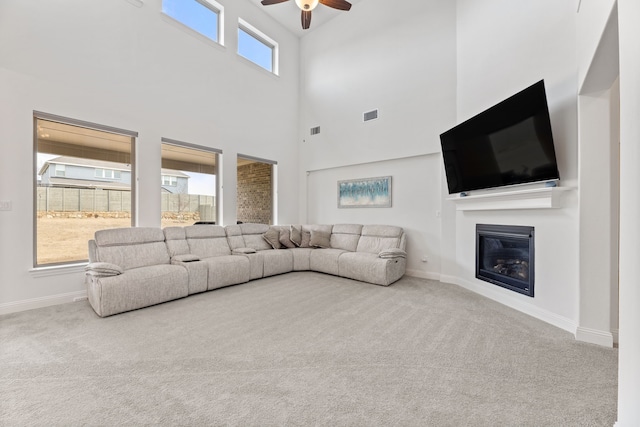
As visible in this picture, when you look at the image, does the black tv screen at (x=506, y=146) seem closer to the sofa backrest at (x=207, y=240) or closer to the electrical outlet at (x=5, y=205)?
Result: the sofa backrest at (x=207, y=240)

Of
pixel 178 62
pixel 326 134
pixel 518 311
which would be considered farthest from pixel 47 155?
pixel 518 311

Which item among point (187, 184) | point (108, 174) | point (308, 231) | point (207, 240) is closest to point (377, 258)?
point (308, 231)

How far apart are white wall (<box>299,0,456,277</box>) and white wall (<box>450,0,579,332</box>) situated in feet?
1.85

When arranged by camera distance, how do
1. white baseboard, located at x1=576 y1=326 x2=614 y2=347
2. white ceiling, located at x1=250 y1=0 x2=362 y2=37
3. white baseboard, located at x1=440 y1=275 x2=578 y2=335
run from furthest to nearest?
white ceiling, located at x1=250 y1=0 x2=362 y2=37 → white baseboard, located at x1=440 y1=275 x2=578 y2=335 → white baseboard, located at x1=576 y1=326 x2=614 y2=347

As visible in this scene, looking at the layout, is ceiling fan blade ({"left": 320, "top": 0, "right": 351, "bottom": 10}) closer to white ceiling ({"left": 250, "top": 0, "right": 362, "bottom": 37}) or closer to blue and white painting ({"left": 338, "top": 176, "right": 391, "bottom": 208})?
white ceiling ({"left": 250, "top": 0, "right": 362, "bottom": 37})

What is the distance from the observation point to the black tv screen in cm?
287

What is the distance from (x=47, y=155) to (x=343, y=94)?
205 inches

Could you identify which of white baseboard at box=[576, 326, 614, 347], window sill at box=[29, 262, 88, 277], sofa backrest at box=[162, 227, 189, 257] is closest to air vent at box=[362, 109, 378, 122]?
sofa backrest at box=[162, 227, 189, 257]

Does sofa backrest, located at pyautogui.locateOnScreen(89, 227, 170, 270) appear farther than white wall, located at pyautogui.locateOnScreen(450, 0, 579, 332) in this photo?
Yes

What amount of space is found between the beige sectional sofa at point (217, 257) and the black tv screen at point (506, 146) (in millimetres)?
1649

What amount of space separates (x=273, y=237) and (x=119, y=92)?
3430 mm

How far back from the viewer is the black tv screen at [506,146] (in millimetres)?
2869

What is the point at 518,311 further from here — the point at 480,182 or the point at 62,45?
the point at 62,45

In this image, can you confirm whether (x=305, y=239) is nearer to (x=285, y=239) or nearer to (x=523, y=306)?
(x=285, y=239)
